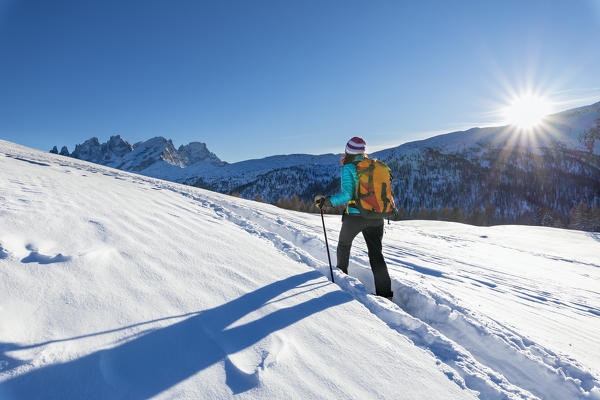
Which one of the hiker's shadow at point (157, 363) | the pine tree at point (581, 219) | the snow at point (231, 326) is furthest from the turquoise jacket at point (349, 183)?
the pine tree at point (581, 219)

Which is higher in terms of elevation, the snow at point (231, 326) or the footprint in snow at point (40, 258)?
the footprint in snow at point (40, 258)

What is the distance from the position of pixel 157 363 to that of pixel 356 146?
3.19 m

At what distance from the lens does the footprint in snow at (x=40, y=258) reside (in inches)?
99.9

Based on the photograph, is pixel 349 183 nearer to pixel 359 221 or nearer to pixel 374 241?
pixel 359 221

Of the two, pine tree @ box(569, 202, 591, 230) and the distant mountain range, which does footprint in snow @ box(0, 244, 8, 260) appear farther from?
the distant mountain range

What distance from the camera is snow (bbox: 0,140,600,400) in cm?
166

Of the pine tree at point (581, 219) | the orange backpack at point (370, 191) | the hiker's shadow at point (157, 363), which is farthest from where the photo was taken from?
the pine tree at point (581, 219)

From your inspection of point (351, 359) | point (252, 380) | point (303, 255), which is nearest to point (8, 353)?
point (252, 380)

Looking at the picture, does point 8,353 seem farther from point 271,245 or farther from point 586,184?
Answer: point 586,184

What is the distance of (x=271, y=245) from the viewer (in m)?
5.09

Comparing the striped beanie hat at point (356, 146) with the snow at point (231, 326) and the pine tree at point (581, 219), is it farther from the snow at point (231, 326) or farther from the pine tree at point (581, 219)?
the pine tree at point (581, 219)

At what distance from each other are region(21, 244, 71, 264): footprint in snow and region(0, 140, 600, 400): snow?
0.01 m

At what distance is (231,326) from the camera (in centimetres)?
227

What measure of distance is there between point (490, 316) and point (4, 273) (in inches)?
206
